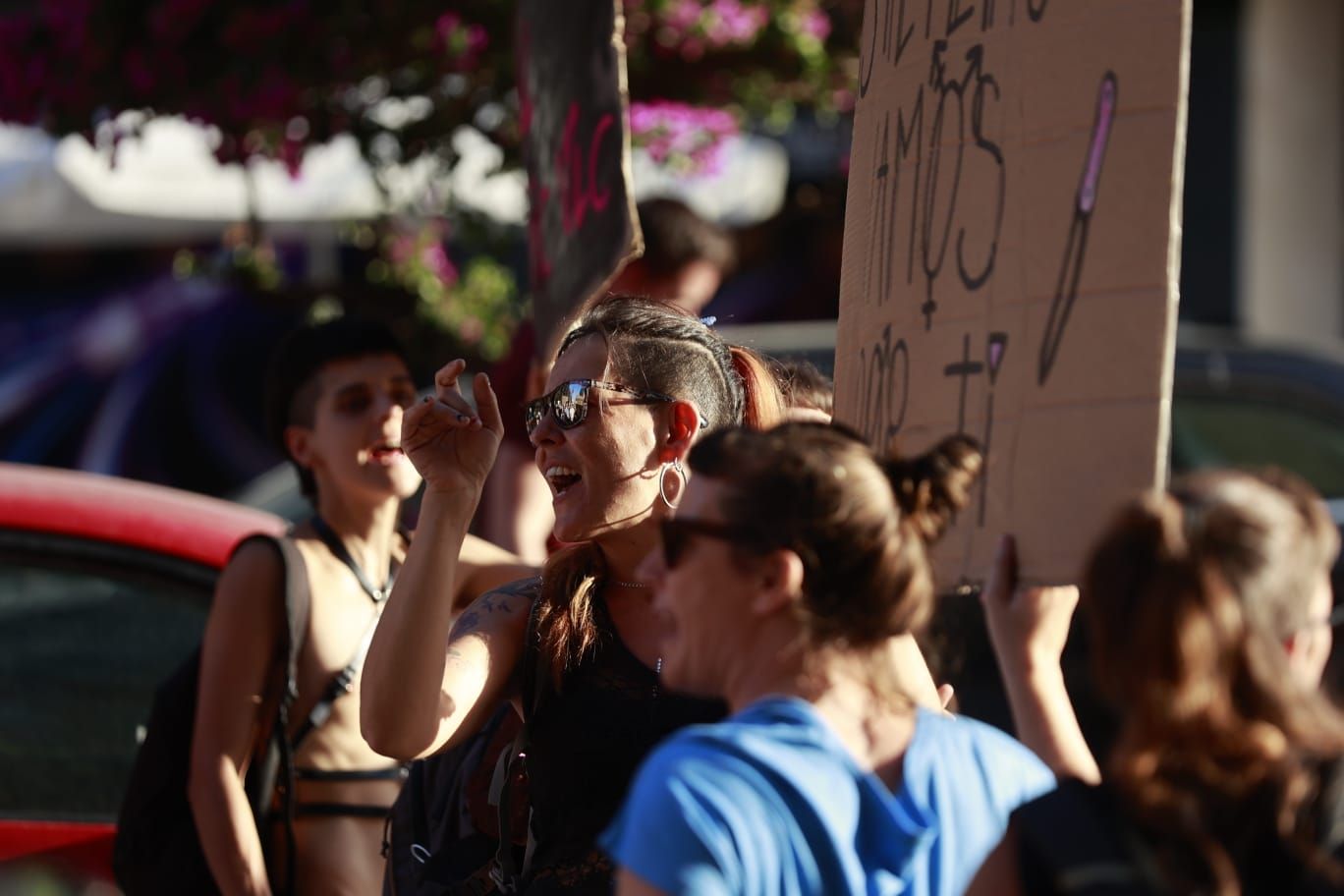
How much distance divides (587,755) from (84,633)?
68.8 inches

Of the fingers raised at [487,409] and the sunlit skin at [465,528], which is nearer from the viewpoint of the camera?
the sunlit skin at [465,528]

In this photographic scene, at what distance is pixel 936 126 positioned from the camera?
219 cm

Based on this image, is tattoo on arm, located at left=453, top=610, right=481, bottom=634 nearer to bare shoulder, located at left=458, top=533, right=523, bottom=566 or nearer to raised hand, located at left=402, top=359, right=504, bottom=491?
raised hand, located at left=402, top=359, right=504, bottom=491

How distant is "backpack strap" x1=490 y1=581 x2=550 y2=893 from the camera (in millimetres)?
2346

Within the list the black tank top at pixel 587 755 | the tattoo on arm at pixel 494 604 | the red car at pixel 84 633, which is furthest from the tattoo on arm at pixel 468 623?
the red car at pixel 84 633

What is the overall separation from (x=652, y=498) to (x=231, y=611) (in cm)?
86

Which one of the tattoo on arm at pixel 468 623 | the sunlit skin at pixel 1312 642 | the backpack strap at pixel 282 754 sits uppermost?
the sunlit skin at pixel 1312 642

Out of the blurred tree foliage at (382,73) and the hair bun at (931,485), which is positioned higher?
the blurred tree foliage at (382,73)

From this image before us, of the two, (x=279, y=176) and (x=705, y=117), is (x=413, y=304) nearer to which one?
(x=705, y=117)

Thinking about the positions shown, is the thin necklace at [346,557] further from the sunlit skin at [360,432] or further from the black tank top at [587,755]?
the black tank top at [587,755]

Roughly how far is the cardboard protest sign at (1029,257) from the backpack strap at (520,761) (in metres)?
0.52

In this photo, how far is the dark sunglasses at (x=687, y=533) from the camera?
1802 mm

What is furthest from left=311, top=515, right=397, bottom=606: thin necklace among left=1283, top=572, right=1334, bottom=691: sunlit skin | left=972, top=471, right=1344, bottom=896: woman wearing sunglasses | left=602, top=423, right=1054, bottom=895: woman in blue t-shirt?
left=1283, top=572, right=1334, bottom=691: sunlit skin

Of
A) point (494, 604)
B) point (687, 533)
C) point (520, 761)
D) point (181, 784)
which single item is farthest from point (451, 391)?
point (181, 784)
